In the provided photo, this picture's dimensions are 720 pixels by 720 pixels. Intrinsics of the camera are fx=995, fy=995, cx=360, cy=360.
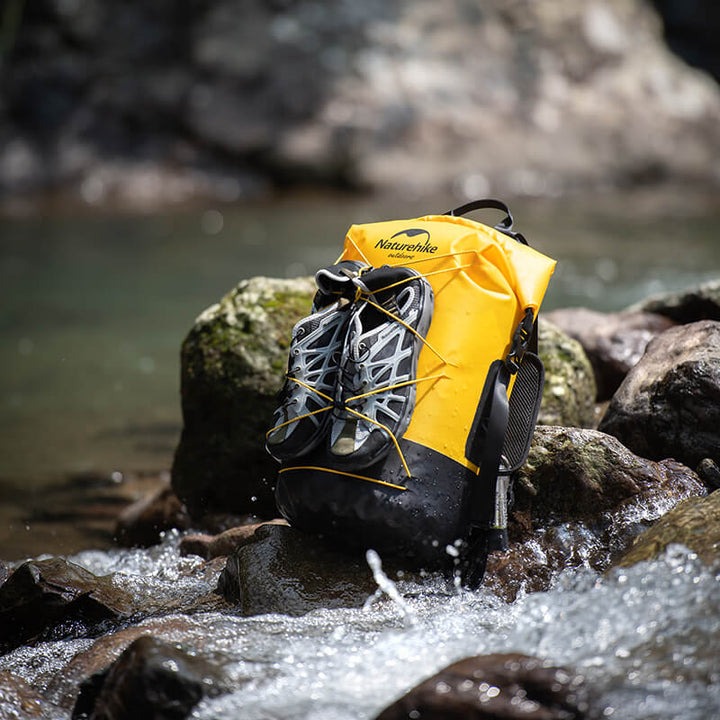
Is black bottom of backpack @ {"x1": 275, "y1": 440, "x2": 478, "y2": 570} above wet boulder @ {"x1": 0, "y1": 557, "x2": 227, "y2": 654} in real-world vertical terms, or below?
above

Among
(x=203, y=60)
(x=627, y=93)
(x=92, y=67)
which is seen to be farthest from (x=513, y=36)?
(x=92, y=67)

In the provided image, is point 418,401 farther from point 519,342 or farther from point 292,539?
point 292,539

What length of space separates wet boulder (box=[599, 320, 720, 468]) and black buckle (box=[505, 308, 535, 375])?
59 centimetres

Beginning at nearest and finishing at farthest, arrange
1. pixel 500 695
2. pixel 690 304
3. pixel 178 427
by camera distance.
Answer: pixel 500 695 → pixel 690 304 → pixel 178 427

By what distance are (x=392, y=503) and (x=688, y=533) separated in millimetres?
787

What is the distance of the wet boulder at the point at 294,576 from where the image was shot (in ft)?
9.38

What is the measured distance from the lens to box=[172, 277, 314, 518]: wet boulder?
4129 millimetres

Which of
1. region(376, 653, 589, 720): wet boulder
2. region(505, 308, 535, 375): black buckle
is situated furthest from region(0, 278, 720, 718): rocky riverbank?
region(505, 308, 535, 375): black buckle

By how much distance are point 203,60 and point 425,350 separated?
50.0ft

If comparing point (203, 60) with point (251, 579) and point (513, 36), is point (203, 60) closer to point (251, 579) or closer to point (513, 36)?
point (513, 36)

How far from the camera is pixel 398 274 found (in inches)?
119

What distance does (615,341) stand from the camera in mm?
4844

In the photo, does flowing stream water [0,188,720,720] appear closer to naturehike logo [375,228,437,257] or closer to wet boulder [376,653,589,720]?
wet boulder [376,653,589,720]

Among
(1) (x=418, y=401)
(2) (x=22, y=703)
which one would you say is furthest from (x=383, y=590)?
(2) (x=22, y=703)
